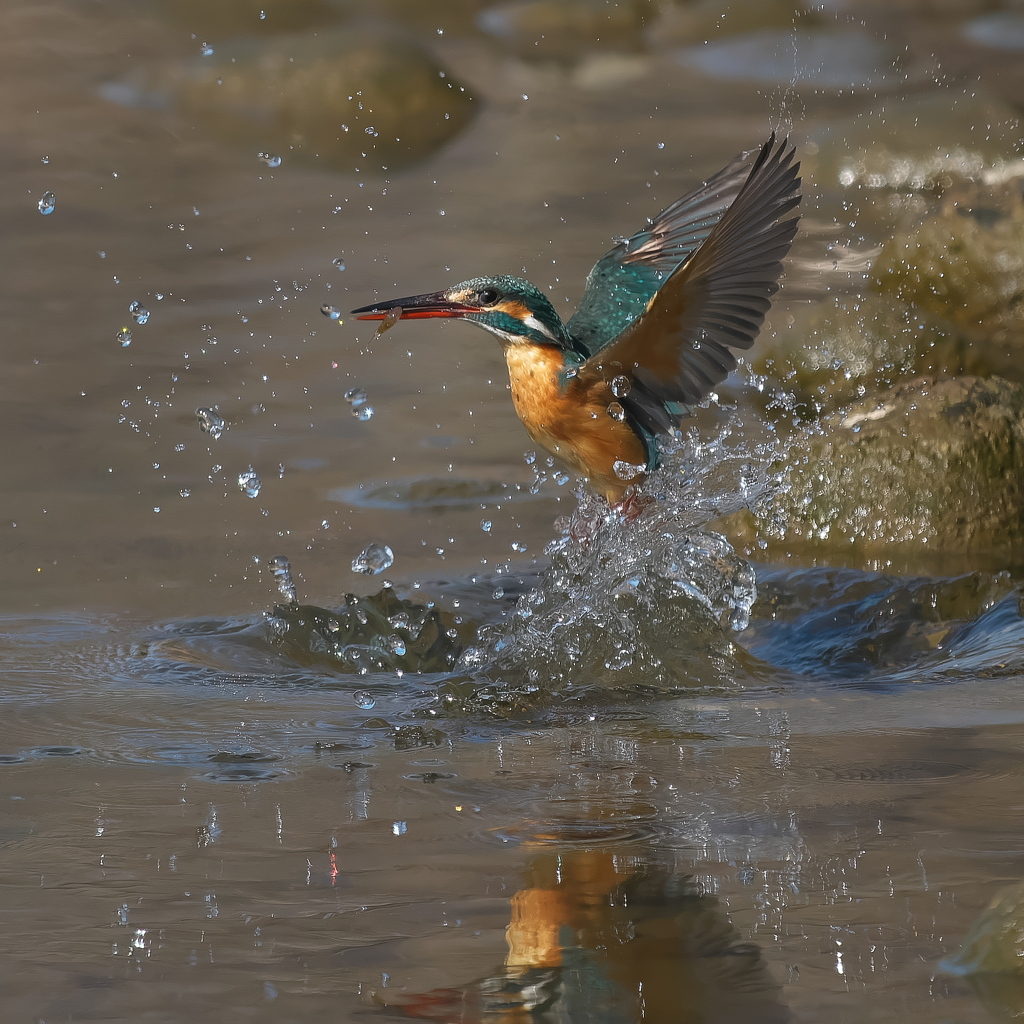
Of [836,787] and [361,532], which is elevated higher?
[361,532]

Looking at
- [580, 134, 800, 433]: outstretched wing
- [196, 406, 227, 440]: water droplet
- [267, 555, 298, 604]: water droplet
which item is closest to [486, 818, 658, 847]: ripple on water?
[580, 134, 800, 433]: outstretched wing

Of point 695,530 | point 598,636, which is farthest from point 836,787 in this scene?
point 695,530

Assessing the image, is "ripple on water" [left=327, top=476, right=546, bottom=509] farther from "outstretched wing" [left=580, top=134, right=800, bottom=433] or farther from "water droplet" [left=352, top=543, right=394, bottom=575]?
"outstretched wing" [left=580, top=134, right=800, bottom=433]

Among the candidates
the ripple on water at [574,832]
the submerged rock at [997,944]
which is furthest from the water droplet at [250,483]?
the submerged rock at [997,944]

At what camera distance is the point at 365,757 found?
9.77 ft

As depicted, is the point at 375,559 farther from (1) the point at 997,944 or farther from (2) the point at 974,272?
(2) the point at 974,272

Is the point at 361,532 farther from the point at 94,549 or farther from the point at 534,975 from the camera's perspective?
the point at 534,975

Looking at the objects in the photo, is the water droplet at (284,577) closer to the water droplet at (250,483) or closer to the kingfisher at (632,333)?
the water droplet at (250,483)

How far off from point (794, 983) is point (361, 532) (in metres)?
3.45

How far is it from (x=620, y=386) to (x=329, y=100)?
7.60 meters

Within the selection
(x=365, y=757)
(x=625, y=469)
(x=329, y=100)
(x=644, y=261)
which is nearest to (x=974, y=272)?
(x=644, y=261)

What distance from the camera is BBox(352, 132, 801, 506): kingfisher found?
340 centimetres

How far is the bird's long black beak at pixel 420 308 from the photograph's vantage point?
3.77 m

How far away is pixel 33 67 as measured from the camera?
11.6 metres
